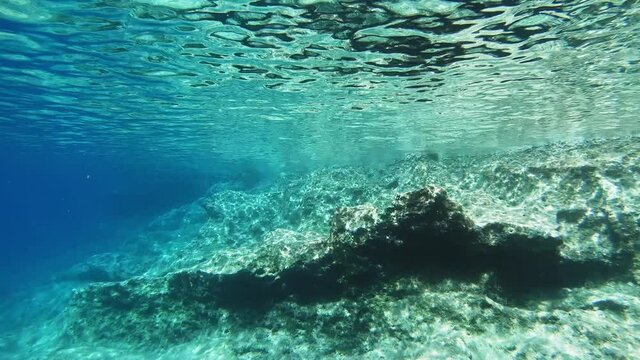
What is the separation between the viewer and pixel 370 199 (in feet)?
58.0

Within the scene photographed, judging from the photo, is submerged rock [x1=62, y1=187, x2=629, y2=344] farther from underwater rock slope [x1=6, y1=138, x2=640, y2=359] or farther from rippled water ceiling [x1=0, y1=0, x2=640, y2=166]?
rippled water ceiling [x1=0, y1=0, x2=640, y2=166]

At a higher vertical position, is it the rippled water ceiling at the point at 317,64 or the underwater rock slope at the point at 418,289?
the rippled water ceiling at the point at 317,64

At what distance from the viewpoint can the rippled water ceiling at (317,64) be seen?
9750 millimetres

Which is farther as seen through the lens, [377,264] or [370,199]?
[370,199]

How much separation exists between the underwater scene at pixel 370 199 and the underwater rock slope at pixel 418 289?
0.14ft

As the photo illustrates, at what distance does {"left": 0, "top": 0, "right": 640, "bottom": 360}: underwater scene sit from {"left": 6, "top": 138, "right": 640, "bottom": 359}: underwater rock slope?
0.14 feet

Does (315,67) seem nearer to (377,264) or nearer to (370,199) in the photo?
(370,199)

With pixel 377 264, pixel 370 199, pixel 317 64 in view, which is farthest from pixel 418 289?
pixel 370 199

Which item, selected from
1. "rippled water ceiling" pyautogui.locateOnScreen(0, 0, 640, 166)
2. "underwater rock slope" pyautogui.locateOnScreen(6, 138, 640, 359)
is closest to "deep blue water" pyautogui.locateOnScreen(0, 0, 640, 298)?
"rippled water ceiling" pyautogui.locateOnScreen(0, 0, 640, 166)

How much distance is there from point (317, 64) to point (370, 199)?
7.01m

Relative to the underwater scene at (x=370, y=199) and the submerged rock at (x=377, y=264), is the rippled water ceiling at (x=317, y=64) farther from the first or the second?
the submerged rock at (x=377, y=264)

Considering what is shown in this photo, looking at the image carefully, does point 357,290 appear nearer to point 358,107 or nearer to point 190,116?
point 358,107

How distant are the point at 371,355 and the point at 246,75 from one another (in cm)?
1235

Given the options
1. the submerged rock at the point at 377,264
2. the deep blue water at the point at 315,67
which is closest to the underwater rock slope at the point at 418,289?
the submerged rock at the point at 377,264
